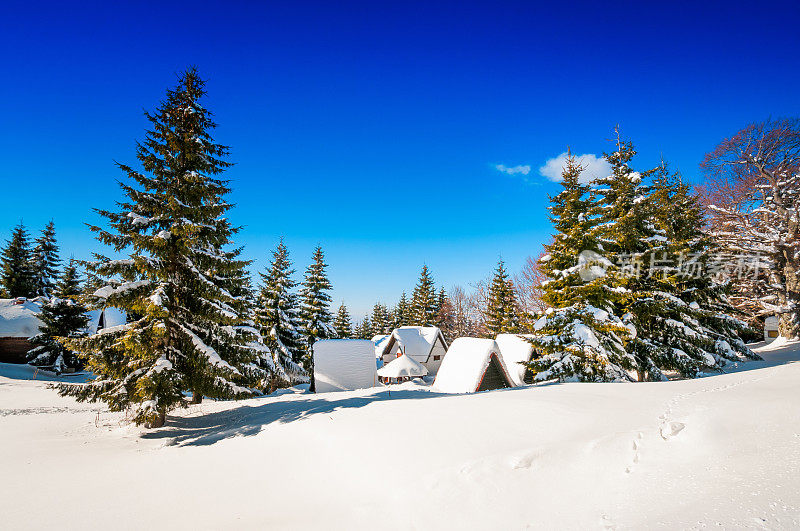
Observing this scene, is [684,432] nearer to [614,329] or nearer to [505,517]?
[505,517]

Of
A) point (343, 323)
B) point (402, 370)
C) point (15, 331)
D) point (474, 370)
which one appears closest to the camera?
point (474, 370)

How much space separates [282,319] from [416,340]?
19.1 metres

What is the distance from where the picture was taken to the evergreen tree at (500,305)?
35.2 m

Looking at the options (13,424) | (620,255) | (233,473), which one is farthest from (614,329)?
(13,424)

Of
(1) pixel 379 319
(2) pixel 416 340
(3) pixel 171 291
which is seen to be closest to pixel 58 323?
(3) pixel 171 291

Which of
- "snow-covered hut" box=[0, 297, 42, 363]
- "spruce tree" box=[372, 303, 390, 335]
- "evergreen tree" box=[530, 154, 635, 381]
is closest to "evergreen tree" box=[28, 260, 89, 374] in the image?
"snow-covered hut" box=[0, 297, 42, 363]

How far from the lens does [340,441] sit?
7.03 metres

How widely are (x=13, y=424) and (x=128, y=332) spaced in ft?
20.0

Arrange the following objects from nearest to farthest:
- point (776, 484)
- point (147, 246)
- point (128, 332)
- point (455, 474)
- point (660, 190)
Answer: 1. point (776, 484)
2. point (455, 474)
3. point (128, 332)
4. point (147, 246)
5. point (660, 190)

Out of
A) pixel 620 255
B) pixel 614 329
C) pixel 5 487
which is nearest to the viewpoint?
pixel 5 487

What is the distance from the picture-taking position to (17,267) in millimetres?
36219

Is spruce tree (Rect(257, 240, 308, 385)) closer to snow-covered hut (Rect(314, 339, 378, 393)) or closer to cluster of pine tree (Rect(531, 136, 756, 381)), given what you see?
snow-covered hut (Rect(314, 339, 378, 393))

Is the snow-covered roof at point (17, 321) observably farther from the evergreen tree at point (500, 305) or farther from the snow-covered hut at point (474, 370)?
the evergreen tree at point (500, 305)

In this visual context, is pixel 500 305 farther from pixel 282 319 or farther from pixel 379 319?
pixel 379 319
